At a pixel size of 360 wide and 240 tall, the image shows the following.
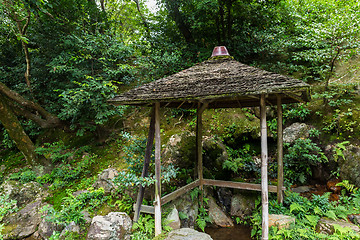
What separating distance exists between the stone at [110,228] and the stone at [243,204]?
10.0 ft

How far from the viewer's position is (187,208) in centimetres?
541

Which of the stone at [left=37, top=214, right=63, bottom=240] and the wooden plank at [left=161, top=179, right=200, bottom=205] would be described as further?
the stone at [left=37, top=214, right=63, bottom=240]

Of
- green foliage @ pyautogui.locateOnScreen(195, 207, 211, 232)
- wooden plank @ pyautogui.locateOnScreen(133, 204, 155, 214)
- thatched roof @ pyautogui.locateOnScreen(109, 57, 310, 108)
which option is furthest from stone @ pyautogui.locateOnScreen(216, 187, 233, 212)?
thatched roof @ pyautogui.locateOnScreen(109, 57, 310, 108)

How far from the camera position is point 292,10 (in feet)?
29.3

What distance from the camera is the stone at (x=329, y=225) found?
4105 mm

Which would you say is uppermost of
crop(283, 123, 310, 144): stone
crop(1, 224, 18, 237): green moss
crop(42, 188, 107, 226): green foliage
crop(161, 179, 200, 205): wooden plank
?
crop(283, 123, 310, 144): stone

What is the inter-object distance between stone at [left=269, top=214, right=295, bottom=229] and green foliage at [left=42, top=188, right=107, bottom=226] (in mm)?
4171

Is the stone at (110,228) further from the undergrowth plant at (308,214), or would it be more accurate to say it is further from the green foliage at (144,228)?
the undergrowth plant at (308,214)

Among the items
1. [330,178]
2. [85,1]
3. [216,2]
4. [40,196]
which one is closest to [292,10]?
[216,2]

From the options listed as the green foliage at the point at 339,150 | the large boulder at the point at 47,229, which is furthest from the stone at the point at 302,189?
the large boulder at the point at 47,229

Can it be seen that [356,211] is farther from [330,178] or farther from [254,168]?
[254,168]

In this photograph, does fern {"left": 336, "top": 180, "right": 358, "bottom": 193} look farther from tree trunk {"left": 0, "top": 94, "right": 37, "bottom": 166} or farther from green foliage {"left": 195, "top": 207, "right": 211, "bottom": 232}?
tree trunk {"left": 0, "top": 94, "right": 37, "bottom": 166}

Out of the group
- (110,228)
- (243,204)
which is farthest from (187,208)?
(110,228)

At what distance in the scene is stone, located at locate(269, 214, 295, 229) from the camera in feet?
14.3
